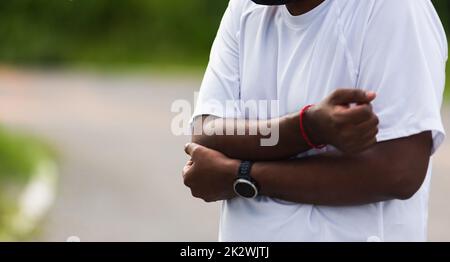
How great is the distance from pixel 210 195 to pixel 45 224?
5704mm

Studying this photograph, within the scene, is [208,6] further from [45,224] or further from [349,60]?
[349,60]

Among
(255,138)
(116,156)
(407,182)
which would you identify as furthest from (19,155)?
(407,182)

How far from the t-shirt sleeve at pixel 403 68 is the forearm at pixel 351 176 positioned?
0.06 m

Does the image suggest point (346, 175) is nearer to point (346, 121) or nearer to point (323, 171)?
point (323, 171)

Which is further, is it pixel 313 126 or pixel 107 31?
pixel 107 31

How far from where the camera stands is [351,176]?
292 cm

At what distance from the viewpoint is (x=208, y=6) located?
1959 centimetres

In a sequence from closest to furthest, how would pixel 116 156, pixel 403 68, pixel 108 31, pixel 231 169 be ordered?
1. pixel 403 68
2. pixel 231 169
3. pixel 116 156
4. pixel 108 31

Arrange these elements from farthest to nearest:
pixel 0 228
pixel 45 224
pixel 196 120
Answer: pixel 45 224 < pixel 0 228 < pixel 196 120

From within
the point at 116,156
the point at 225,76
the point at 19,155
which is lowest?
the point at 225,76

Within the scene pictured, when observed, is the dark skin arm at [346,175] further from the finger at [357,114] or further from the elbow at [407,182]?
the finger at [357,114]

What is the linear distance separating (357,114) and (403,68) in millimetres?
223

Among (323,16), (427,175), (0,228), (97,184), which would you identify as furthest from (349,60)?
(97,184)

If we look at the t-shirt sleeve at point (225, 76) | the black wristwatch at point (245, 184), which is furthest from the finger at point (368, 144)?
the t-shirt sleeve at point (225, 76)
